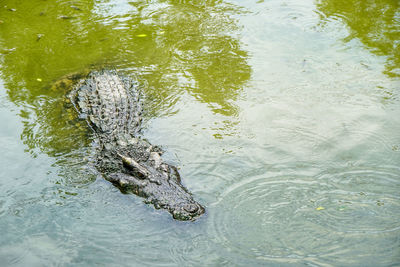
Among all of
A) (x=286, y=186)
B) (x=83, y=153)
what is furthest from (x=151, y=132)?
(x=286, y=186)

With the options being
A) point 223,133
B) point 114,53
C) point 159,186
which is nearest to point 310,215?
point 159,186

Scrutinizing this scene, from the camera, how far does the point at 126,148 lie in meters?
4.76

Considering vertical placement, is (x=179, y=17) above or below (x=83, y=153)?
above

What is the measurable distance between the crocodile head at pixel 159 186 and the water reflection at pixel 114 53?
3.97 ft

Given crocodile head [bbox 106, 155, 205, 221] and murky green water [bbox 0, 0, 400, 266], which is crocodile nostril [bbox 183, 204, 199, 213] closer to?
crocodile head [bbox 106, 155, 205, 221]

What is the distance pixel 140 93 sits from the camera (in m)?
6.25

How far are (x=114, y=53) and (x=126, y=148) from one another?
330 centimetres

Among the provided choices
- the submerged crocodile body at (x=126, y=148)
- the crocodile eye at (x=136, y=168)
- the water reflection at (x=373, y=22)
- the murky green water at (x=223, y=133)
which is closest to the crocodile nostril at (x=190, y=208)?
the submerged crocodile body at (x=126, y=148)

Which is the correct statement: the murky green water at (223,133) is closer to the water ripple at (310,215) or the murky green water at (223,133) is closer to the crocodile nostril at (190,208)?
the water ripple at (310,215)

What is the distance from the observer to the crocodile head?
Answer: 3.79 meters

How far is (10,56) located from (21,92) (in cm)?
Answer: 149

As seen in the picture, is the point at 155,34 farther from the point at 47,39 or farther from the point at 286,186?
the point at 286,186

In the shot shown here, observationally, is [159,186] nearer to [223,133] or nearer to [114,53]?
[223,133]

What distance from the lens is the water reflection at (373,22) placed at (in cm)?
663
